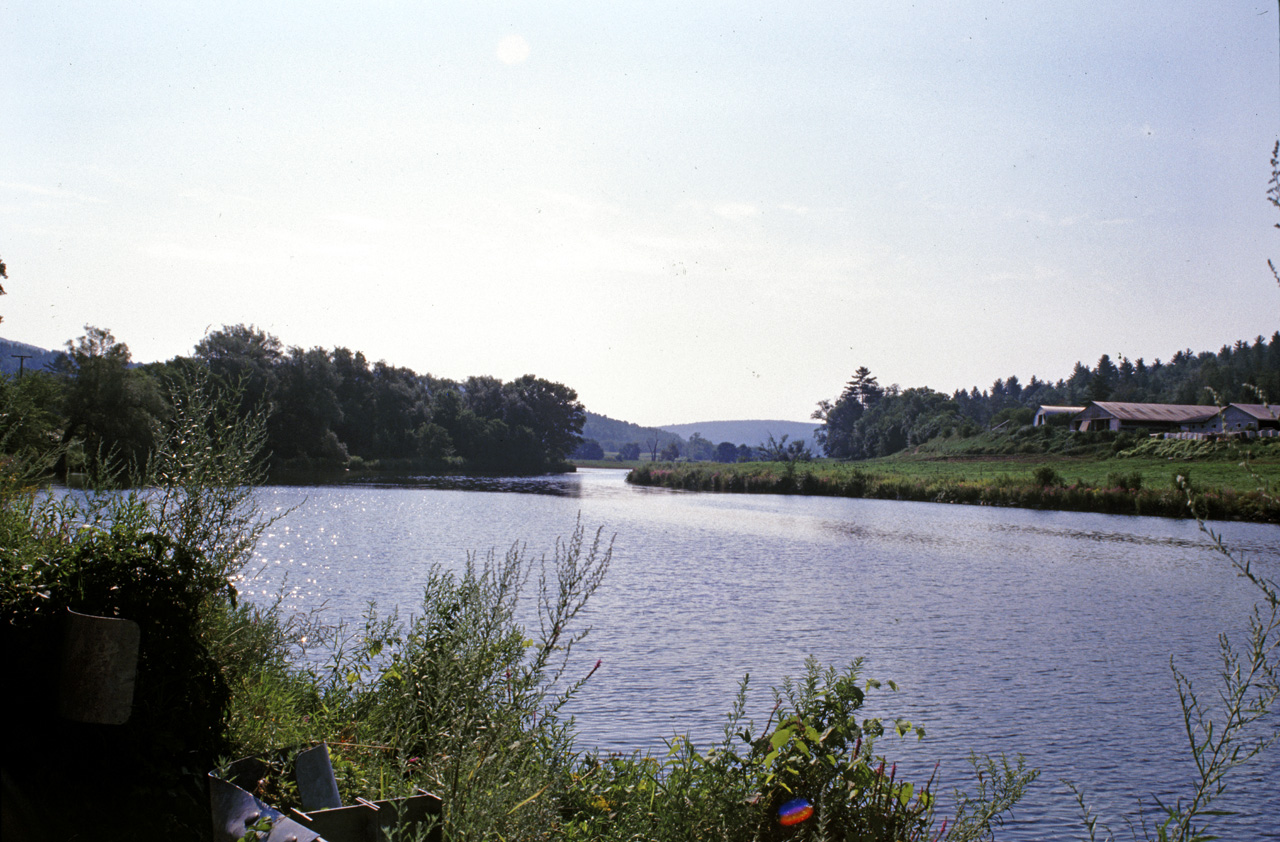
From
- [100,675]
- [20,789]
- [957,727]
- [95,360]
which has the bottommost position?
[957,727]

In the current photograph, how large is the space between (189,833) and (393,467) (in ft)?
261

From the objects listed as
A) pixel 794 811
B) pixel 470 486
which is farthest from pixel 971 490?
pixel 794 811

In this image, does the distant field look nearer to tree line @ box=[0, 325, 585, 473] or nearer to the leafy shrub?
the leafy shrub

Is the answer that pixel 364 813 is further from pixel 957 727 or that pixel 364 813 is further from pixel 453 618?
pixel 957 727

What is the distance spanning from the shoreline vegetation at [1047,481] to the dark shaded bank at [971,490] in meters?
0.04

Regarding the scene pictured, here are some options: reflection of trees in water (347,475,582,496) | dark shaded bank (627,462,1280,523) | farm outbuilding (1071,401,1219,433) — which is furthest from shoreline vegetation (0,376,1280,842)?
farm outbuilding (1071,401,1219,433)

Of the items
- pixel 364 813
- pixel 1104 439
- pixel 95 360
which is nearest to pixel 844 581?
pixel 364 813

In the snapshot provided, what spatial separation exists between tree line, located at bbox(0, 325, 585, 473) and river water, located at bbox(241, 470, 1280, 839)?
193 inches

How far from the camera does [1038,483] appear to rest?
4138cm

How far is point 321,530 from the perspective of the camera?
22.3 m

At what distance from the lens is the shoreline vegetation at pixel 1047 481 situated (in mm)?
34688

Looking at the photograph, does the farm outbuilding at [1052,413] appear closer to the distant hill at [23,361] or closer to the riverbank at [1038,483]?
the riverbank at [1038,483]

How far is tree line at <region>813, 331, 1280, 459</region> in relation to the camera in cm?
9819

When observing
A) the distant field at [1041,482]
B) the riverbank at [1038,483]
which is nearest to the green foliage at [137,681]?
the distant field at [1041,482]
